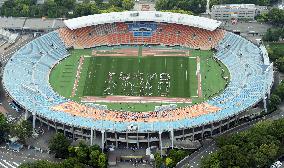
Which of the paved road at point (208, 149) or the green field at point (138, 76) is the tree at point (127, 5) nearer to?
the green field at point (138, 76)

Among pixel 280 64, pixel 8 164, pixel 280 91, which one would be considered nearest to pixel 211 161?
pixel 280 91

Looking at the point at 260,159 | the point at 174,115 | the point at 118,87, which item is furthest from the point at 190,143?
the point at 118,87

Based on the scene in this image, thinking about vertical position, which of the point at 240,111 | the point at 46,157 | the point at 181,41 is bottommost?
the point at 46,157

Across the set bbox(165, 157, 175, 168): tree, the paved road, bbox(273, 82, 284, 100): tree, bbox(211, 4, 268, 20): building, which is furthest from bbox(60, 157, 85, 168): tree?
bbox(211, 4, 268, 20): building

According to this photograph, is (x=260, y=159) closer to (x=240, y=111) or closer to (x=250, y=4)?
(x=240, y=111)

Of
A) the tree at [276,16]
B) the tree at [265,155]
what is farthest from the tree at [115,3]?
the tree at [265,155]

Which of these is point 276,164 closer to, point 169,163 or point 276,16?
point 169,163

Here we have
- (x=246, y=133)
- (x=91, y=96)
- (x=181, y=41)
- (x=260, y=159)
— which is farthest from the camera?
(x=181, y=41)
